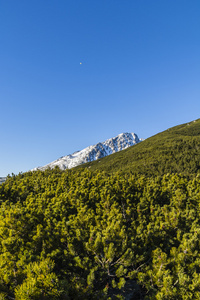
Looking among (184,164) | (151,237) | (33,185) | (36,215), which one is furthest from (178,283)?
(184,164)

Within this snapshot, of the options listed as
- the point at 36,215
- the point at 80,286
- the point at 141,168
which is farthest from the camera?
the point at 141,168

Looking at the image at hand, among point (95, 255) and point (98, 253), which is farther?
point (95, 255)

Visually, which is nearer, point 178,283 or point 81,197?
point 178,283

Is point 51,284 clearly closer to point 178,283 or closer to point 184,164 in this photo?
point 178,283

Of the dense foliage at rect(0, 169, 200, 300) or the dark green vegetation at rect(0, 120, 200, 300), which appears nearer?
the dense foliage at rect(0, 169, 200, 300)

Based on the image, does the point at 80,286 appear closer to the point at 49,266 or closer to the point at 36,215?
the point at 49,266

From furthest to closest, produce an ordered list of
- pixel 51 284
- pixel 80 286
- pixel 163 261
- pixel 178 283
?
pixel 163 261 < pixel 178 283 < pixel 80 286 < pixel 51 284

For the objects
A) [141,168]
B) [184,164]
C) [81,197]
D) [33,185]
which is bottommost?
[184,164]

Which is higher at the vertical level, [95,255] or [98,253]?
[98,253]

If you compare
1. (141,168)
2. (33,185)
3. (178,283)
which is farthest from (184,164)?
(178,283)

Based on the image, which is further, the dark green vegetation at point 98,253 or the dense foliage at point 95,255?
the dark green vegetation at point 98,253

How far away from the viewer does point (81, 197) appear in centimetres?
1928

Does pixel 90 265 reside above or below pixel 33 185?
below

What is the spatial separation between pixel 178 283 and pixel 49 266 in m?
7.38
